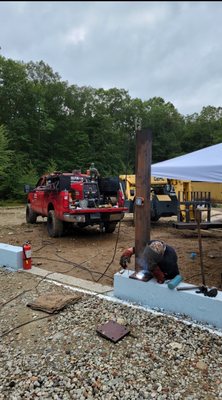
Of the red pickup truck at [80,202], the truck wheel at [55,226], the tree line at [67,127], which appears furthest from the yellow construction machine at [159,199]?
the tree line at [67,127]

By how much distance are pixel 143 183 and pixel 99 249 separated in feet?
11.3

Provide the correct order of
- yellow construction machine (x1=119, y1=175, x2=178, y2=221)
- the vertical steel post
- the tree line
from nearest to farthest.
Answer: the vertical steel post
yellow construction machine (x1=119, y1=175, x2=178, y2=221)
the tree line

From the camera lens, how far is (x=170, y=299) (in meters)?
3.76

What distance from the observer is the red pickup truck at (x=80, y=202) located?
25.5 feet

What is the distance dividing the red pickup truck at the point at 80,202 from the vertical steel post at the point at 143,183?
353 cm

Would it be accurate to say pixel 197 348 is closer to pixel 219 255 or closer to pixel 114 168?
pixel 219 255

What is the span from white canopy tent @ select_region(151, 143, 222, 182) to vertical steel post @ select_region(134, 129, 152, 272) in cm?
43

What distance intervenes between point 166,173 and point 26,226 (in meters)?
7.31

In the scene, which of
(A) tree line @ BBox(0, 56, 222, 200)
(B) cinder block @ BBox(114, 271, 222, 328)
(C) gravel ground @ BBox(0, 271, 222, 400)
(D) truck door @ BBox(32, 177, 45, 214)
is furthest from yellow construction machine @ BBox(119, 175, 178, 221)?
(A) tree line @ BBox(0, 56, 222, 200)

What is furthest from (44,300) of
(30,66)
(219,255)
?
(30,66)

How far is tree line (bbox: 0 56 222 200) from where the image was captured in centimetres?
2884

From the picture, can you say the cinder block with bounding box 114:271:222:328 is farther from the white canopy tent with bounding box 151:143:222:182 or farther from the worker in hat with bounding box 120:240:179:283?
the white canopy tent with bounding box 151:143:222:182

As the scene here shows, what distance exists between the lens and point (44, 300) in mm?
4176

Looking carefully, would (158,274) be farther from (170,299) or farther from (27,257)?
(27,257)
